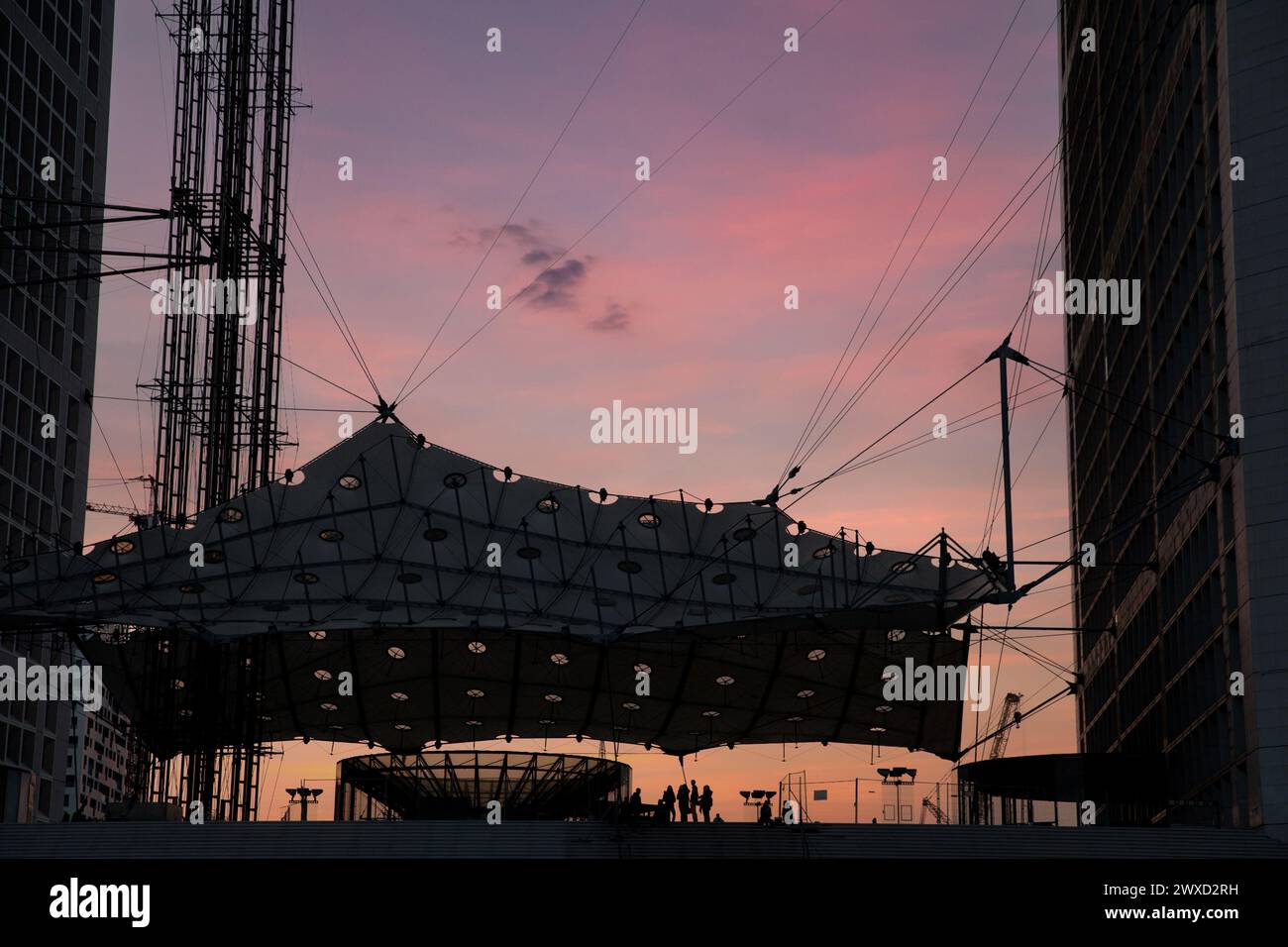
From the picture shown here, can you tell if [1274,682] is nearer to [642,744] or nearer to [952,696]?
[952,696]

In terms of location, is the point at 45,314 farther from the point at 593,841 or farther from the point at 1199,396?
the point at 1199,396

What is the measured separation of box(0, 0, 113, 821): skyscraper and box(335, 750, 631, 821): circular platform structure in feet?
115

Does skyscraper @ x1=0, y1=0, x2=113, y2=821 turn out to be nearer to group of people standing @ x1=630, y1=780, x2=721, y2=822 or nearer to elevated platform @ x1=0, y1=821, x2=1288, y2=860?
elevated platform @ x1=0, y1=821, x2=1288, y2=860

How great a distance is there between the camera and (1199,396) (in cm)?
5550

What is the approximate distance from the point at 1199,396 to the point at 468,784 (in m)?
27.3

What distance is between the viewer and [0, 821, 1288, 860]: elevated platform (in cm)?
4528

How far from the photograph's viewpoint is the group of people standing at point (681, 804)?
46.7 meters

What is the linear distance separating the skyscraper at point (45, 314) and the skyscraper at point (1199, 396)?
162 ft

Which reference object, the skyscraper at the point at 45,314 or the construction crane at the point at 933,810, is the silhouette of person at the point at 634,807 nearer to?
the construction crane at the point at 933,810

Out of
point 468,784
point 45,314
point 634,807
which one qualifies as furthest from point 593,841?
point 45,314

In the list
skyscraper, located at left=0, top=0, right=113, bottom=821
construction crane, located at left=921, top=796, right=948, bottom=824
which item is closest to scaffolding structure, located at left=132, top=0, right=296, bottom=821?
skyscraper, located at left=0, top=0, right=113, bottom=821
